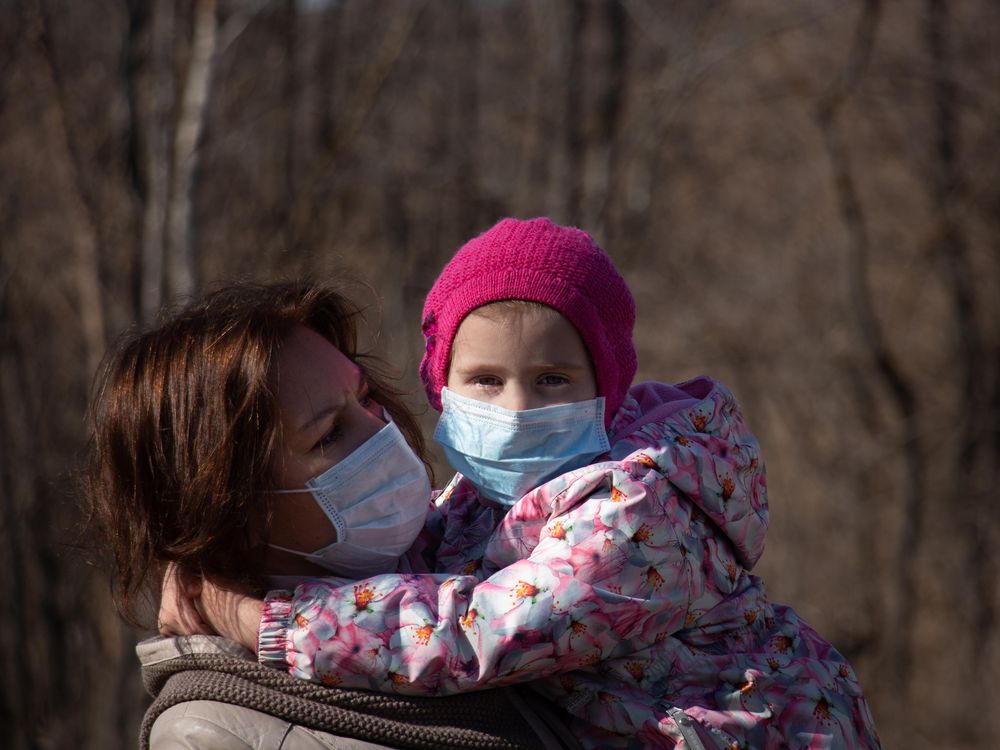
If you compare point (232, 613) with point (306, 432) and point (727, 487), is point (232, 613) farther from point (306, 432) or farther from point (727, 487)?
point (727, 487)

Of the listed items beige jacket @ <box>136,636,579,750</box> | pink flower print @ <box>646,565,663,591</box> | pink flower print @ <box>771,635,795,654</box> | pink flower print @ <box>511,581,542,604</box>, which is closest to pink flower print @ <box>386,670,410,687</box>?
beige jacket @ <box>136,636,579,750</box>

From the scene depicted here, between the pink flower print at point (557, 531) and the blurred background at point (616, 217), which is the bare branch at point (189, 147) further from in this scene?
the pink flower print at point (557, 531)

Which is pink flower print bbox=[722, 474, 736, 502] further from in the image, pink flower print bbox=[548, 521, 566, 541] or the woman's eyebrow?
the woman's eyebrow

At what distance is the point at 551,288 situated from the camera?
2.32 m

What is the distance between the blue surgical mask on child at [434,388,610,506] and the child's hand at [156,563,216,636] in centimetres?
61

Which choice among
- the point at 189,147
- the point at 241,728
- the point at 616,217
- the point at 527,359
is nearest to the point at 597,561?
the point at 527,359

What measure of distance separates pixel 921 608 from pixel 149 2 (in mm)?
8044

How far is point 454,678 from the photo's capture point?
2027 millimetres

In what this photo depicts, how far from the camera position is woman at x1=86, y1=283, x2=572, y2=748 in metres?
2.05

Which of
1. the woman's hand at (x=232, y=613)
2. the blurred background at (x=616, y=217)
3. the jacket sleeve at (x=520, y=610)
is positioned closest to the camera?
the jacket sleeve at (x=520, y=610)

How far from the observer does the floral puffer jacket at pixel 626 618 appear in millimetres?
2018

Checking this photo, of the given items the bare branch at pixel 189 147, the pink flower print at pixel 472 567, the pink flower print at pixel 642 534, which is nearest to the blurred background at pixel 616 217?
the bare branch at pixel 189 147

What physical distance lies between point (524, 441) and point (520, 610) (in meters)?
0.42

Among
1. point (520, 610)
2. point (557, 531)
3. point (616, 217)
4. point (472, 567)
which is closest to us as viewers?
point (520, 610)
